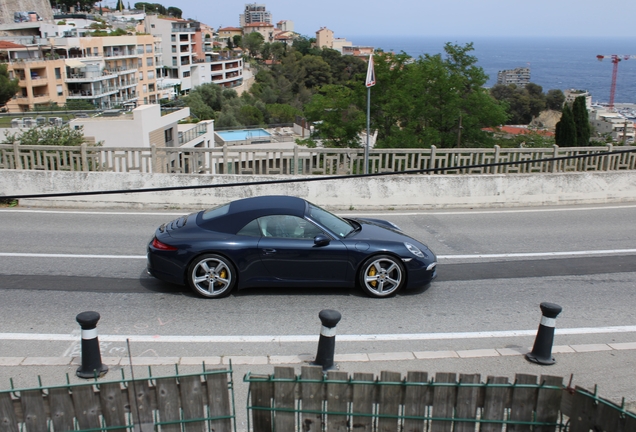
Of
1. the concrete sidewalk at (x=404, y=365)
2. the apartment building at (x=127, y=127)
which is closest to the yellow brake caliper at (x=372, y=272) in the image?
the concrete sidewalk at (x=404, y=365)

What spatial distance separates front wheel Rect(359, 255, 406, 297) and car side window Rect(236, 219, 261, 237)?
1.57 m

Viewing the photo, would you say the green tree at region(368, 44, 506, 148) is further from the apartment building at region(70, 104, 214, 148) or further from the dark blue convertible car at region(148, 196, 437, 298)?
the dark blue convertible car at region(148, 196, 437, 298)

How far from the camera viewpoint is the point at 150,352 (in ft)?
22.0

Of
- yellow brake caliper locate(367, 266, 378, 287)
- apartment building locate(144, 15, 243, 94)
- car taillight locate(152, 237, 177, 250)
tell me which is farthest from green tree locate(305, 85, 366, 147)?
apartment building locate(144, 15, 243, 94)

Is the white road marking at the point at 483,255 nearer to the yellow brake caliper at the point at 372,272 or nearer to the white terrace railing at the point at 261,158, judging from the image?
the yellow brake caliper at the point at 372,272

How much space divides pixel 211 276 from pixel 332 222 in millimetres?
1946

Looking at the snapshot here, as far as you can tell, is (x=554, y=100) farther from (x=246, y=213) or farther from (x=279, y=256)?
(x=279, y=256)

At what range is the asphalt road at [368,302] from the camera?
270 inches

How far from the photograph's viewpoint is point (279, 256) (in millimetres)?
8195

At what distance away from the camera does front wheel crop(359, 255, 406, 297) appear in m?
8.30

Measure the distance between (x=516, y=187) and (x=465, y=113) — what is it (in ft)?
45.5

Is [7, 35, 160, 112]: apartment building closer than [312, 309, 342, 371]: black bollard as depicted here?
No

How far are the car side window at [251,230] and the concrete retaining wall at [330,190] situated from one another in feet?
18.3

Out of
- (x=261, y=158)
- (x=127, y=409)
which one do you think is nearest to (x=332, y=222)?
(x=127, y=409)
